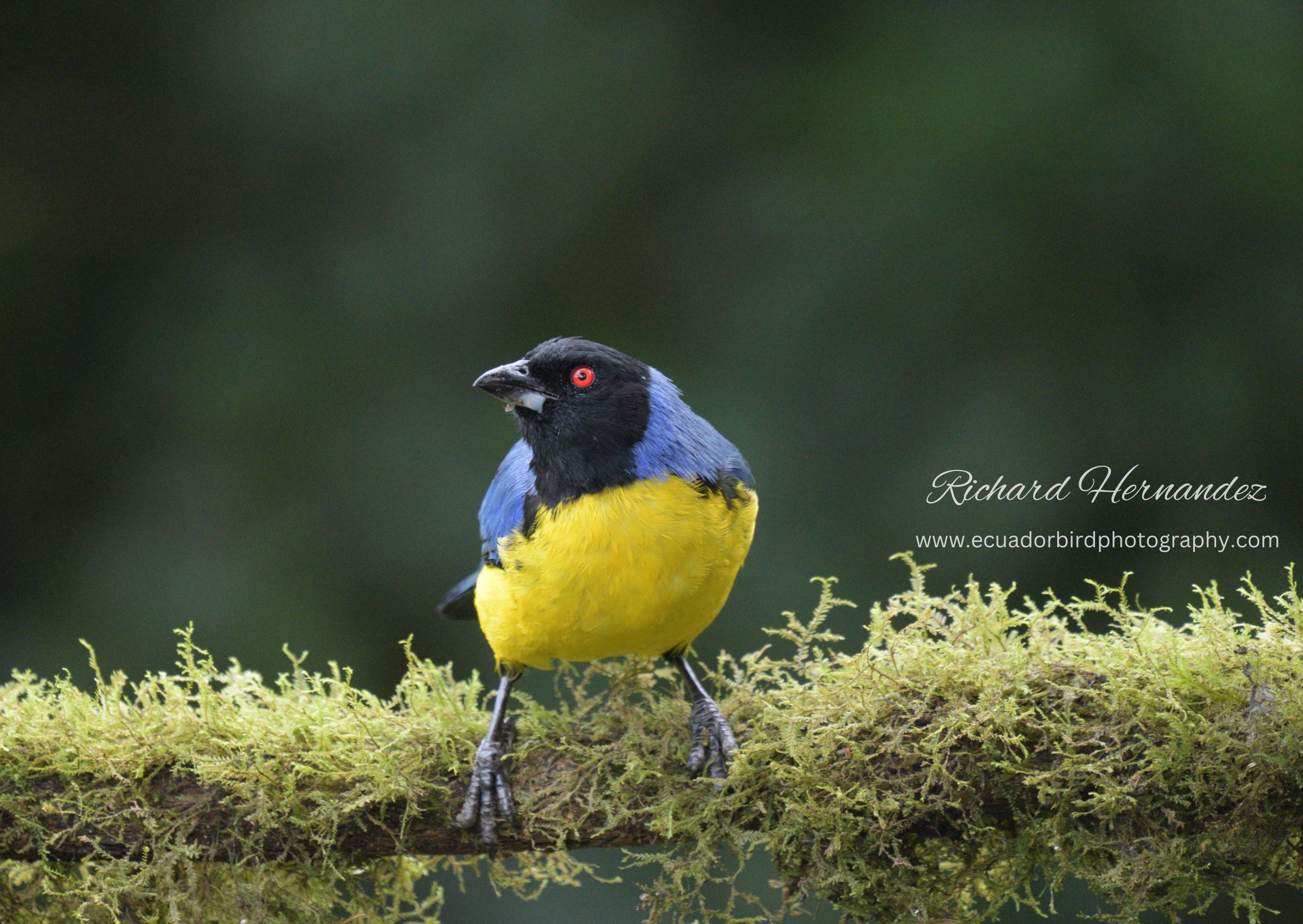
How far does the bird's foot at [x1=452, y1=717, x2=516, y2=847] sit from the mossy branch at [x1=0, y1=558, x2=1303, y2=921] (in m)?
0.03

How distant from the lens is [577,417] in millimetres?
2736

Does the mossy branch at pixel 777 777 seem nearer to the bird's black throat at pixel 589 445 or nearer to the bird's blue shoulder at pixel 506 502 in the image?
the bird's blue shoulder at pixel 506 502

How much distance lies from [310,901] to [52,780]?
61cm

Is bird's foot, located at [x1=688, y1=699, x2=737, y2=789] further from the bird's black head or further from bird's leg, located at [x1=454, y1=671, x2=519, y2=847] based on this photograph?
the bird's black head

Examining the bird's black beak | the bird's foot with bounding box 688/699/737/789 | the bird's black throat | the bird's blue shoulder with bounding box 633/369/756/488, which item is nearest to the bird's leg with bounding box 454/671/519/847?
the bird's foot with bounding box 688/699/737/789

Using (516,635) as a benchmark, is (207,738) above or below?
below

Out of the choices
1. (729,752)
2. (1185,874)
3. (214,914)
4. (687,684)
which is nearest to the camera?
(1185,874)

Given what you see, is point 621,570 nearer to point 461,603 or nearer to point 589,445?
point 589,445

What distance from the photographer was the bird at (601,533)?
2521 millimetres

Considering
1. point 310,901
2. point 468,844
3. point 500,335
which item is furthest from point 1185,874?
point 500,335

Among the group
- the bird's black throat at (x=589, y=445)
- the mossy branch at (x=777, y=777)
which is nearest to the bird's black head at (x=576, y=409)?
the bird's black throat at (x=589, y=445)

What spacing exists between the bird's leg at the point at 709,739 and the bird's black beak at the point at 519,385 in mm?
791

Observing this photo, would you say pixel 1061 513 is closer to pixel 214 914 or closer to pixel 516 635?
pixel 516 635

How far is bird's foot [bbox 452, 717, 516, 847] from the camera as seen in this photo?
2465mm
